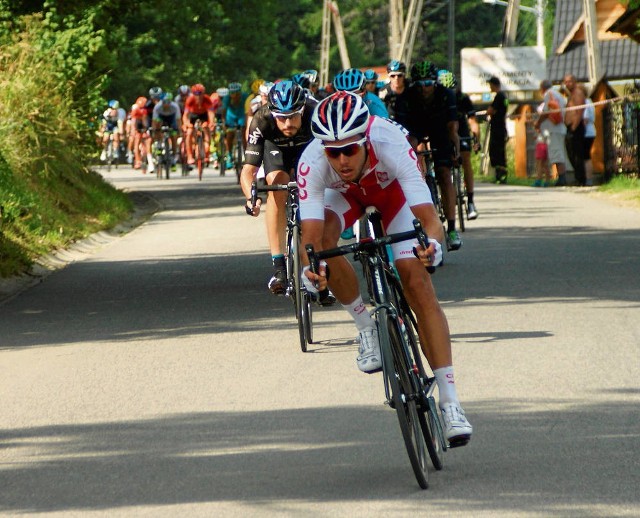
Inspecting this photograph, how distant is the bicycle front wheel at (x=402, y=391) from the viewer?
6340mm

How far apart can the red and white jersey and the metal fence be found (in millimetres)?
20875

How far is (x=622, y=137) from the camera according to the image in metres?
28.8

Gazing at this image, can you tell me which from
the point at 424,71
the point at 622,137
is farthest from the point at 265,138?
the point at 622,137

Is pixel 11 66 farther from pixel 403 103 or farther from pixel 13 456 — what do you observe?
pixel 13 456

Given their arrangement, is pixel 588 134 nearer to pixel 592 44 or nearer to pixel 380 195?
pixel 592 44

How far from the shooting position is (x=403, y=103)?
15.8 metres

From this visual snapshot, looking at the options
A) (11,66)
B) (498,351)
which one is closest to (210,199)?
(11,66)

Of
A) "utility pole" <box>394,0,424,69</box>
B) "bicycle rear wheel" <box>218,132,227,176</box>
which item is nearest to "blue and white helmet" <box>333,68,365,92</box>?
"bicycle rear wheel" <box>218,132,227,176</box>

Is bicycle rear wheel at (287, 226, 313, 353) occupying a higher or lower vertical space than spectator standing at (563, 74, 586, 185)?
higher

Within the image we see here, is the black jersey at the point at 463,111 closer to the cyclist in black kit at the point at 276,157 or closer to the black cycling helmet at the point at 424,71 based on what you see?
the black cycling helmet at the point at 424,71

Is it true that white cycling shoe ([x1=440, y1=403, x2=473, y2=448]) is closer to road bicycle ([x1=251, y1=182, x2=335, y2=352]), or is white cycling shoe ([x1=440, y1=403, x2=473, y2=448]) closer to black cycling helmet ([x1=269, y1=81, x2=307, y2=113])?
road bicycle ([x1=251, y1=182, x2=335, y2=352])

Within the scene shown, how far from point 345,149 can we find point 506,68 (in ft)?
149

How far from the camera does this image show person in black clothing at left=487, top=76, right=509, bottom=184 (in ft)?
97.7

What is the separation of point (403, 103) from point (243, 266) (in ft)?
7.40
